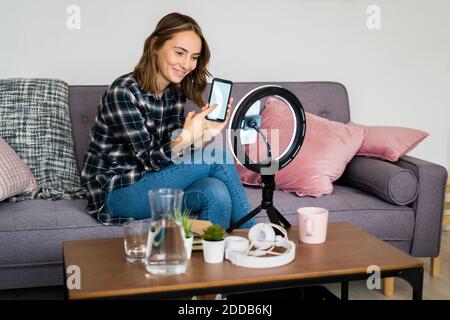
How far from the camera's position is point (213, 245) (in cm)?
164

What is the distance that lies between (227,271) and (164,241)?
0.58ft

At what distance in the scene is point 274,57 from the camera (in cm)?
323

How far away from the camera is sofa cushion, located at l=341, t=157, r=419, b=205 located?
97.1 inches

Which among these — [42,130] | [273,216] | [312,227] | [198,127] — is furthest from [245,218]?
[42,130]

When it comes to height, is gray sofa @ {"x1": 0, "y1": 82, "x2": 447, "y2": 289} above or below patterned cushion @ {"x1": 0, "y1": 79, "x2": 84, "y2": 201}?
below

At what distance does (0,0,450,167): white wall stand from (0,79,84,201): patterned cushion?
1.04 feet

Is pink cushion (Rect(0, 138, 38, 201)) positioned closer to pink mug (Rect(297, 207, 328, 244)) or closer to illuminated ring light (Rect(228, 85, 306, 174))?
illuminated ring light (Rect(228, 85, 306, 174))

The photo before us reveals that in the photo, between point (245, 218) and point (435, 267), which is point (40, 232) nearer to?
point (245, 218)

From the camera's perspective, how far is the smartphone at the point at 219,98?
197cm

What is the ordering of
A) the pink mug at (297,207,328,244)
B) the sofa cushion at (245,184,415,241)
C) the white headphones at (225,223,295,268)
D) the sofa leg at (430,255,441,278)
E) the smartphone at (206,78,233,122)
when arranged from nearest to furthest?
1. the white headphones at (225,223,295,268)
2. the pink mug at (297,207,328,244)
3. the smartphone at (206,78,233,122)
4. the sofa cushion at (245,184,415,241)
5. the sofa leg at (430,255,441,278)

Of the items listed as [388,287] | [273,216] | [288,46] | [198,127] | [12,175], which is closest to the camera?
[273,216]

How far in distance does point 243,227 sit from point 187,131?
355 millimetres

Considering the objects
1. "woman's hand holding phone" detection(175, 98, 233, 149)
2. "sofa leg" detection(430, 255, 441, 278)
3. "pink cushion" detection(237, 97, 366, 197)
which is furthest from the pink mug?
"sofa leg" detection(430, 255, 441, 278)

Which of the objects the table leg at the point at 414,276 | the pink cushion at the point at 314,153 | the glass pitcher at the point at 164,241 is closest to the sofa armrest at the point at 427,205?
the pink cushion at the point at 314,153
